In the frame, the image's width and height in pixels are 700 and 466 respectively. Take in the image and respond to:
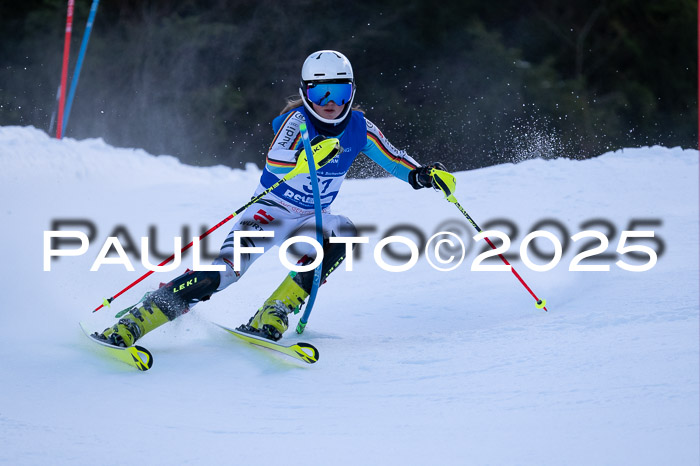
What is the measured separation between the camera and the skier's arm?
346 centimetres

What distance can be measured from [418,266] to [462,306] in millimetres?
812

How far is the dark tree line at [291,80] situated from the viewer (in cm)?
1283

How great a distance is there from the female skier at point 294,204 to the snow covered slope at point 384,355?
0.17m

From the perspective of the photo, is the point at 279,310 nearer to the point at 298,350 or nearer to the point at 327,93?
the point at 298,350

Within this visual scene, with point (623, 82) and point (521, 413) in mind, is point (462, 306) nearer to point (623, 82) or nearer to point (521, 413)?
point (521, 413)

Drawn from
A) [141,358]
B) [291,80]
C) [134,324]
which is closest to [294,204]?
[134,324]

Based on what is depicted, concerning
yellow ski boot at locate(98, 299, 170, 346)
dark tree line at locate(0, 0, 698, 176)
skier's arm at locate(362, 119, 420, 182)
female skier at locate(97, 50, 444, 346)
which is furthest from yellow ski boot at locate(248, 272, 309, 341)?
dark tree line at locate(0, 0, 698, 176)

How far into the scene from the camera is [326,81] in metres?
3.14

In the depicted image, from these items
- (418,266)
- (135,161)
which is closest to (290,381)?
(418,266)

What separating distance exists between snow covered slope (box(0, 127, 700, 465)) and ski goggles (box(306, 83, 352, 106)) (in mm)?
986

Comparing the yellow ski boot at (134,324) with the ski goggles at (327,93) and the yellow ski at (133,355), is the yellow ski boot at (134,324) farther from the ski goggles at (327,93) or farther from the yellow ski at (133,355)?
the ski goggles at (327,93)

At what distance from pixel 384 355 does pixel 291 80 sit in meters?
10.2

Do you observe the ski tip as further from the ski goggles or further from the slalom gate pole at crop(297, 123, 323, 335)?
the ski goggles

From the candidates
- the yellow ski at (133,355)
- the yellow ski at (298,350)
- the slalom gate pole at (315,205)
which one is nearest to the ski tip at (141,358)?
the yellow ski at (133,355)
